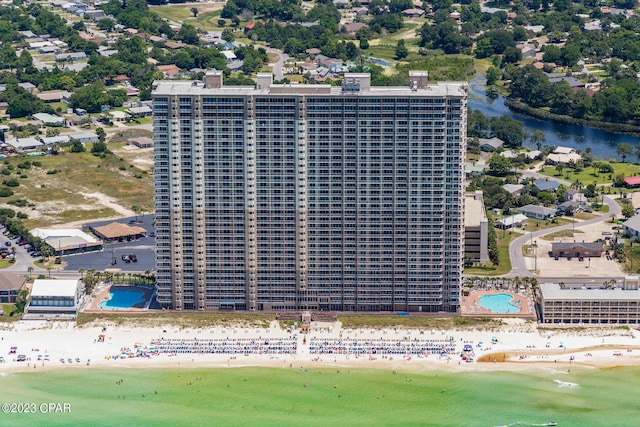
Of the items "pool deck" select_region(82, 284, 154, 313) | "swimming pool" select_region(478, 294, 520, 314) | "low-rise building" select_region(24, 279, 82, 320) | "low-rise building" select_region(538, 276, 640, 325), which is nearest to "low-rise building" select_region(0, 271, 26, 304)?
"low-rise building" select_region(24, 279, 82, 320)

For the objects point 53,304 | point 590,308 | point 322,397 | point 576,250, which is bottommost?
point 322,397

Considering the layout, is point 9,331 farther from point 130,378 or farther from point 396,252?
point 396,252

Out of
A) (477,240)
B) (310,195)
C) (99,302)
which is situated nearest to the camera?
(310,195)

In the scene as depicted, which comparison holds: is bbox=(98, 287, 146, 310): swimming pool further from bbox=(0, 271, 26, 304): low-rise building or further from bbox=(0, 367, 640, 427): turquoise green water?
bbox=(0, 367, 640, 427): turquoise green water

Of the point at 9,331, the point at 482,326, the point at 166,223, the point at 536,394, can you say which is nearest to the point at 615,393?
the point at 536,394

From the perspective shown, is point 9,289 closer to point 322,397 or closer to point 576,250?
point 322,397

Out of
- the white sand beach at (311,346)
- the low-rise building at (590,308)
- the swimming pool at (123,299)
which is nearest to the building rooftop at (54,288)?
the white sand beach at (311,346)

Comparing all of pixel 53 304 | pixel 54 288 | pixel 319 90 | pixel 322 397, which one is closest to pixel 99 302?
pixel 54 288
